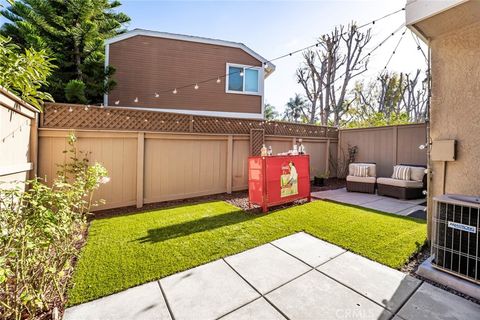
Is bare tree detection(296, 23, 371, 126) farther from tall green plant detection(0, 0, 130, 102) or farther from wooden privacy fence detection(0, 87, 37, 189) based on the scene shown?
wooden privacy fence detection(0, 87, 37, 189)

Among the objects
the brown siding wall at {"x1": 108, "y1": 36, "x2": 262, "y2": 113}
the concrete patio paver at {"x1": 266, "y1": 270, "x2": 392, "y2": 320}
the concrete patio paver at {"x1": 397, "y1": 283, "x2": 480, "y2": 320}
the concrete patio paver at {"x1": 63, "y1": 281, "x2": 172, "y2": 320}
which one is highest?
the brown siding wall at {"x1": 108, "y1": 36, "x2": 262, "y2": 113}

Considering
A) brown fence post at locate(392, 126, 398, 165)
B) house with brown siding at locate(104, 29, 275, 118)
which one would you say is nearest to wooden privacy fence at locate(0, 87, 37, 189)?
house with brown siding at locate(104, 29, 275, 118)

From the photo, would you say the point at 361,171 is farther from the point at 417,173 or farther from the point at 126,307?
the point at 126,307

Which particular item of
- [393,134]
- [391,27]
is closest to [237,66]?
[391,27]

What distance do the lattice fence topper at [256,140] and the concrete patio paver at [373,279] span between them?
426 centimetres

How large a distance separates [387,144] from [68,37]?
11462 millimetres

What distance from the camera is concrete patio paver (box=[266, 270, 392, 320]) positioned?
1.72 meters

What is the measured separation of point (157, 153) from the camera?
515cm

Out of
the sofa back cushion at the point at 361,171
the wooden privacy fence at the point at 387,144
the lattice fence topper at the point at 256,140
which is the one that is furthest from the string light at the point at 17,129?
the wooden privacy fence at the point at 387,144

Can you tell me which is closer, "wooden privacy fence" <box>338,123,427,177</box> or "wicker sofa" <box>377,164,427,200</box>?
"wicker sofa" <box>377,164,427,200</box>

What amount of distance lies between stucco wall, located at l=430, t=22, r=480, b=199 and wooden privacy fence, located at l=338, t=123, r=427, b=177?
14.4ft

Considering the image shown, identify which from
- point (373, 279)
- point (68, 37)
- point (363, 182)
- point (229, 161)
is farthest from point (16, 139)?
→ point (363, 182)

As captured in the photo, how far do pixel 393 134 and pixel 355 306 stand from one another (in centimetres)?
694

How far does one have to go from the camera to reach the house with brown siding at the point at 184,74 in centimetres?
756
